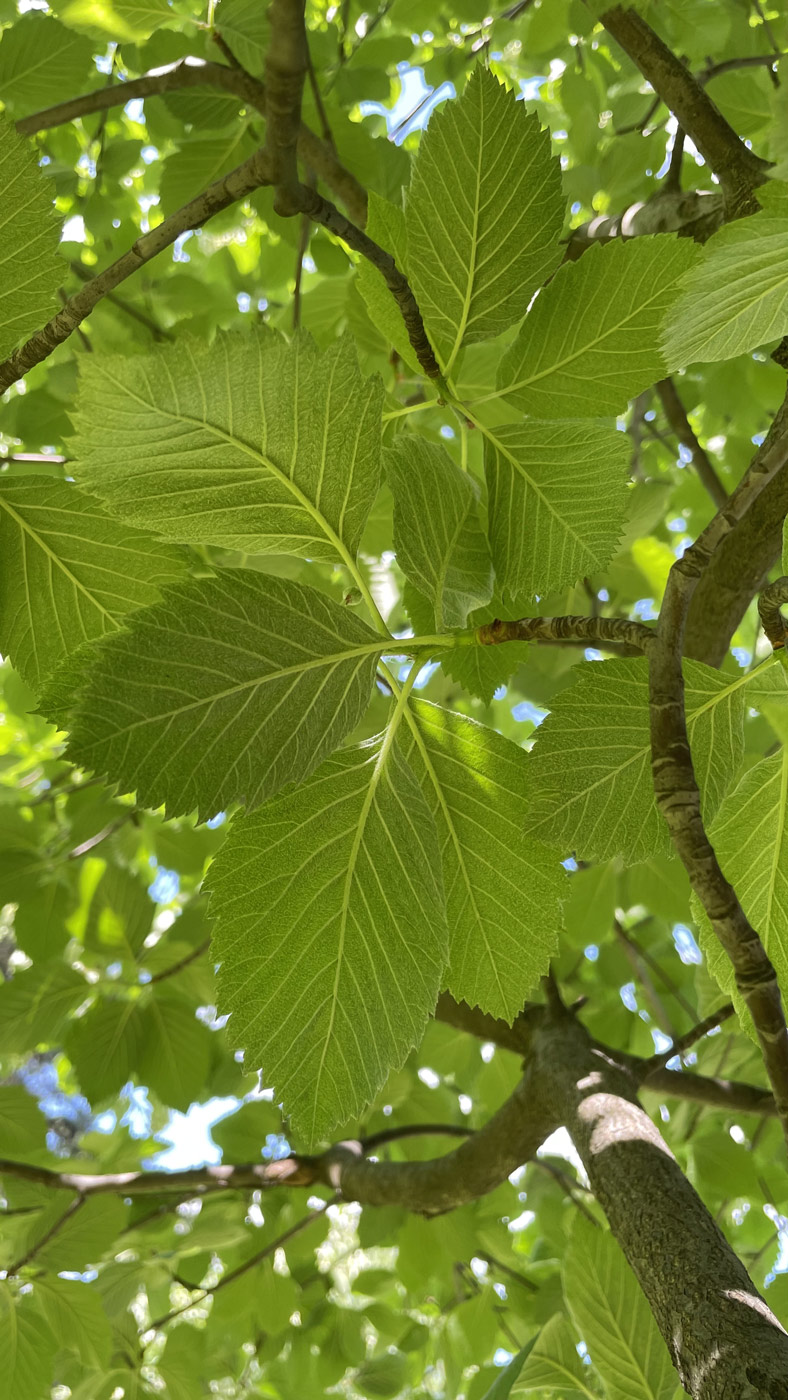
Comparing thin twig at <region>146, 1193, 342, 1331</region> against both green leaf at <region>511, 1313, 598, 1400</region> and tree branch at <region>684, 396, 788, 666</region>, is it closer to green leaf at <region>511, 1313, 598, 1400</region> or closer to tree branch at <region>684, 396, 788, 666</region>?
green leaf at <region>511, 1313, 598, 1400</region>

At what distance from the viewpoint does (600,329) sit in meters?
0.52

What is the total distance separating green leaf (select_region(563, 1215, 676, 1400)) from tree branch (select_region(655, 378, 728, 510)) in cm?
81

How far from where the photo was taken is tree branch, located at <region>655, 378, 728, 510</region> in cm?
120

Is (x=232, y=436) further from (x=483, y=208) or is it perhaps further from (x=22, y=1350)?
(x=22, y=1350)

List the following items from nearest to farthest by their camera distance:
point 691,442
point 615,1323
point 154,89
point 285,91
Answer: point 285,91 → point 615,1323 → point 154,89 → point 691,442

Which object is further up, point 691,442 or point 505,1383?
point 691,442

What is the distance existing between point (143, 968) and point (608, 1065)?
746 millimetres

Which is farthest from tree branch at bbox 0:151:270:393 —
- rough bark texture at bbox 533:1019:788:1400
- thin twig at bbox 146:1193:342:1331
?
thin twig at bbox 146:1193:342:1331

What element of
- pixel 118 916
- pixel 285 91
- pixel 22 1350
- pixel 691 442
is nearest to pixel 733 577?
pixel 691 442

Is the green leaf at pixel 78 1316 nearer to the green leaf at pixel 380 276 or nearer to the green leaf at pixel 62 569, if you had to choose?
the green leaf at pixel 62 569

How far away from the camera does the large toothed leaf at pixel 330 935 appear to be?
1.58 feet

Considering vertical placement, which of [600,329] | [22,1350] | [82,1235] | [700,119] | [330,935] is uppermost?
[700,119]

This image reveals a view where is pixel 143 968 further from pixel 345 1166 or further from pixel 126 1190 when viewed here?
pixel 345 1166

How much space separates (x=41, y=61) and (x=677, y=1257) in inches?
52.0
